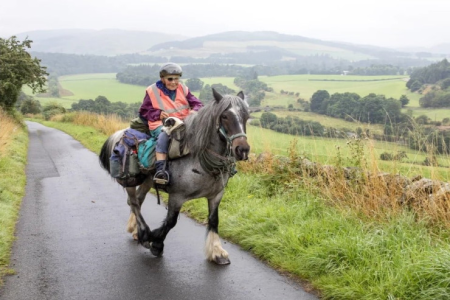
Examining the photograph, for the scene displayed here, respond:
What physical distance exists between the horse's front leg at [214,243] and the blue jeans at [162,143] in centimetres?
90

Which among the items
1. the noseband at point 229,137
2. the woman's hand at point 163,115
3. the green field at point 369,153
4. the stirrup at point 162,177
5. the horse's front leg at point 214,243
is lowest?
the horse's front leg at point 214,243

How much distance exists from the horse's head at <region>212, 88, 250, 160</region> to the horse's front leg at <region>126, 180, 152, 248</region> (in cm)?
189

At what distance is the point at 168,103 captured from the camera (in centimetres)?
523

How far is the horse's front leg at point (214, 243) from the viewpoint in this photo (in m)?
5.00

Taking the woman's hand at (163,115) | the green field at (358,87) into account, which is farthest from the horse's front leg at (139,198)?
the green field at (358,87)

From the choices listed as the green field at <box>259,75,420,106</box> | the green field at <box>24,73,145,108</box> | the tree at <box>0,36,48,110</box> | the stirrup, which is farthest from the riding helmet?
the green field at <box>24,73,145,108</box>

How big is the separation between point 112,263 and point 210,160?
185 cm

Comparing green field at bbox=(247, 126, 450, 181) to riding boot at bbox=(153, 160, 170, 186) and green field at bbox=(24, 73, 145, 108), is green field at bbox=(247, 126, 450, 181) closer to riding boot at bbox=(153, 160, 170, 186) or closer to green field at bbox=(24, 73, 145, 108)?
Answer: riding boot at bbox=(153, 160, 170, 186)

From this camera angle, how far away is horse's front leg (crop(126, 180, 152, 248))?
5.43m

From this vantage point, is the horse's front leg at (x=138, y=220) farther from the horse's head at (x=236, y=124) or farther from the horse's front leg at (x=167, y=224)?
the horse's head at (x=236, y=124)

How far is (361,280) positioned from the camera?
13.3ft

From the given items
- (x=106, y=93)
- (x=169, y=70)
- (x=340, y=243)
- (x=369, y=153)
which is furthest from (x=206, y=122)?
(x=106, y=93)

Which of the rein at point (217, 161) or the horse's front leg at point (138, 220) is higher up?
the rein at point (217, 161)

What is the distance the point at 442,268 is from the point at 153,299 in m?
2.80
